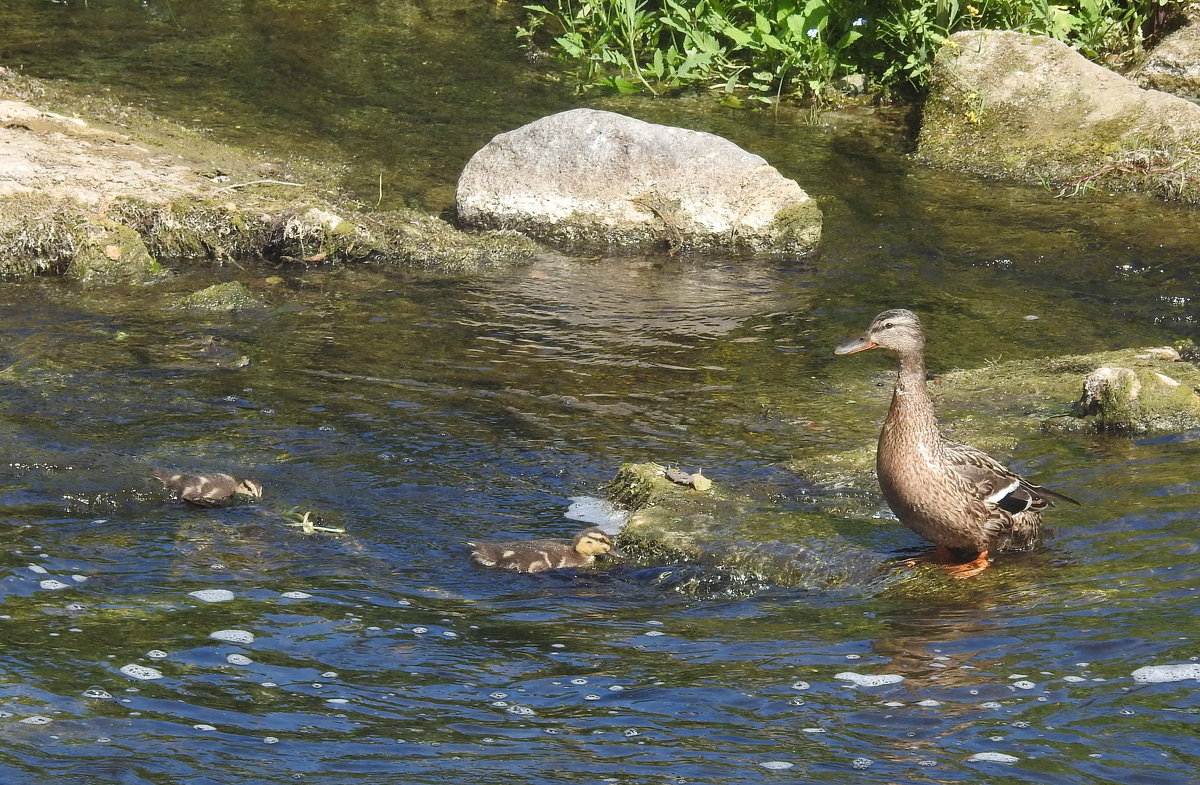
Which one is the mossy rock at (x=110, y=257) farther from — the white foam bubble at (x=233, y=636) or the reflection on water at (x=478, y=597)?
the white foam bubble at (x=233, y=636)

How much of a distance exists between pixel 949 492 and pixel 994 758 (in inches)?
90.6

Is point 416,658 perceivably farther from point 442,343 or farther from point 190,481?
point 442,343

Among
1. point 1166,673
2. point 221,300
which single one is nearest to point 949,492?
point 1166,673

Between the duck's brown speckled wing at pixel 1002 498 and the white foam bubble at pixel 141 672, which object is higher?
the duck's brown speckled wing at pixel 1002 498

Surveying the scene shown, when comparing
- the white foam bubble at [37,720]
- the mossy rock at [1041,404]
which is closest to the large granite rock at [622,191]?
the mossy rock at [1041,404]

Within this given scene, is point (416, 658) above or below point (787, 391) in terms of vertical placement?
below

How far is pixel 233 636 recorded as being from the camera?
5898 mm

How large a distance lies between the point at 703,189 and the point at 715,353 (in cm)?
292

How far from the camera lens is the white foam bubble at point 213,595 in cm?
628

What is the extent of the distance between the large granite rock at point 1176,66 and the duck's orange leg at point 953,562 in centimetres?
1036

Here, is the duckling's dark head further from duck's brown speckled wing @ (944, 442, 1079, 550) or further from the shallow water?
duck's brown speckled wing @ (944, 442, 1079, 550)

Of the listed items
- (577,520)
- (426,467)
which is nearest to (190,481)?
(426,467)

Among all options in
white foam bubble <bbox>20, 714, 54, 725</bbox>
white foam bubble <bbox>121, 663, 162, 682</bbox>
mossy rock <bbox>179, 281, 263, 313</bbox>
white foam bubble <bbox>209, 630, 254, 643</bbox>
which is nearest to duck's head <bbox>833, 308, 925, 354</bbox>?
white foam bubble <bbox>209, 630, 254, 643</bbox>

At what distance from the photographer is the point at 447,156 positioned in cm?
1484
